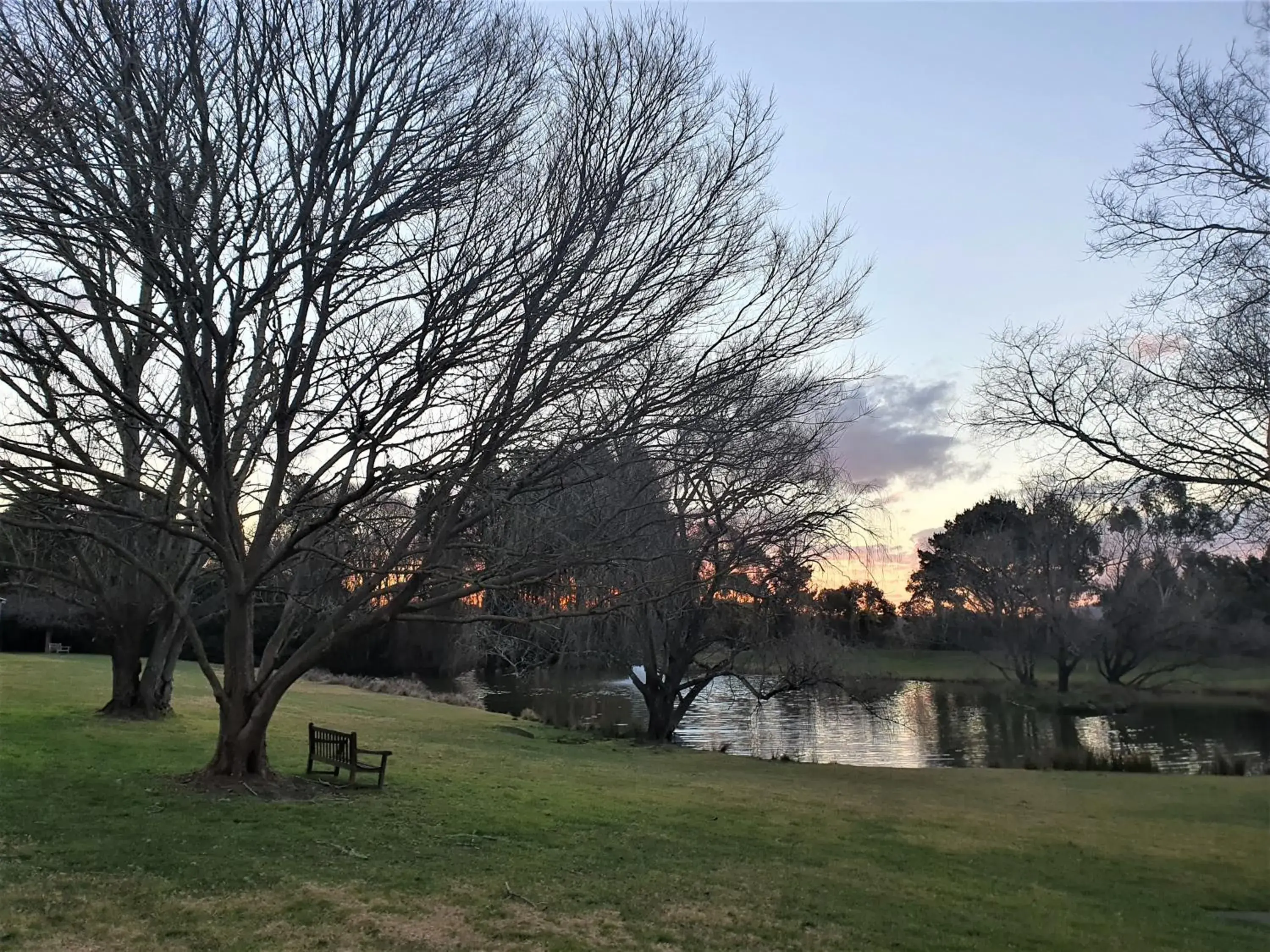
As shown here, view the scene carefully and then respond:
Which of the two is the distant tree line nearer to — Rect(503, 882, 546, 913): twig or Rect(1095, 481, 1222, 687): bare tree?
Rect(1095, 481, 1222, 687): bare tree

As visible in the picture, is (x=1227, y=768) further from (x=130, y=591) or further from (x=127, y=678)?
(x=130, y=591)

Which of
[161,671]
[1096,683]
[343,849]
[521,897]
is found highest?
[1096,683]

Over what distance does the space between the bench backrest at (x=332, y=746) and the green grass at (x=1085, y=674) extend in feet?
75.7

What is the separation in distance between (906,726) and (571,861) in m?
23.5

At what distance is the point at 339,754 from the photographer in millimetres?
11773

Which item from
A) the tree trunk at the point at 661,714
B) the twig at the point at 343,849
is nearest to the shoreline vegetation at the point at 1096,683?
the tree trunk at the point at 661,714

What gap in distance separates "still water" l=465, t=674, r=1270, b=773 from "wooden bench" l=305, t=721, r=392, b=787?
1245 centimetres

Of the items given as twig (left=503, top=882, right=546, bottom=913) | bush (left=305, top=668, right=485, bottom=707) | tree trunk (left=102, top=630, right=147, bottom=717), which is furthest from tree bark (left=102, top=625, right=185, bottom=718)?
bush (left=305, top=668, right=485, bottom=707)

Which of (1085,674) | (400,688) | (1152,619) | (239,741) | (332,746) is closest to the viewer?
(239,741)

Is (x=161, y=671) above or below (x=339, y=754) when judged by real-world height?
above

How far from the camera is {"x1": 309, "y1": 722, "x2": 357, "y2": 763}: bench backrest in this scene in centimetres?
1146

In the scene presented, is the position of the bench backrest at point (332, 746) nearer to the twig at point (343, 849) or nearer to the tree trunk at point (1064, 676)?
the twig at point (343, 849)

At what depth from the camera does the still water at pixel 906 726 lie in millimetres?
24250

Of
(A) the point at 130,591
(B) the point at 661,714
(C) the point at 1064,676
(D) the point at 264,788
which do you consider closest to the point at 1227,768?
(B) the point at 661,714
